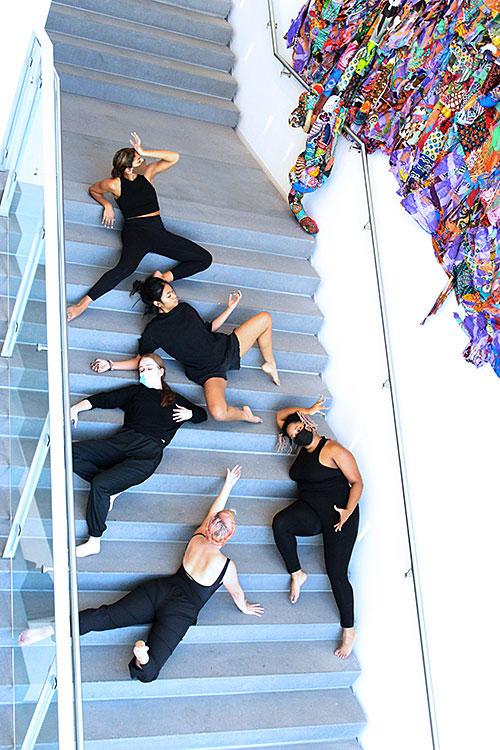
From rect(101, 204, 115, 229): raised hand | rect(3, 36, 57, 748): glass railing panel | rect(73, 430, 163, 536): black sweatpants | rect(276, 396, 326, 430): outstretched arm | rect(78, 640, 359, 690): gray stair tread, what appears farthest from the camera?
rect(101, 204, 115, 229): raised hand

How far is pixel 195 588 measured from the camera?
13.1 ft

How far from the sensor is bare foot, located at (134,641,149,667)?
366 cm

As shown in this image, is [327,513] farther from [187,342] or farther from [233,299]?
[233,299]

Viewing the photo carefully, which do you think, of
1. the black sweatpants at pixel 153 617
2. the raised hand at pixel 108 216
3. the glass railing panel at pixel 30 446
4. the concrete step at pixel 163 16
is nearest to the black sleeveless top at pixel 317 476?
the black sweatpants at pixel 153 617

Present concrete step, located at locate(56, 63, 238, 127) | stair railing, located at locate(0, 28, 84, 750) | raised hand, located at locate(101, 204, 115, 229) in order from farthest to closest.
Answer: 1. concrete step, located at locate(56, 63, 238, 127)
2. raised hand, located at locate(101, 204, 115, 229)
3. stair railing, located at locate(0, 28, 84, 750)

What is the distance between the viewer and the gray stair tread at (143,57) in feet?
20.1

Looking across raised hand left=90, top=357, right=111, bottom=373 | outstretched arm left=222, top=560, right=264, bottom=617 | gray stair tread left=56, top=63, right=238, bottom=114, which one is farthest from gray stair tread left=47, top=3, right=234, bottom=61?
outstretched arm left=222, top=560, right=264, bottom=617

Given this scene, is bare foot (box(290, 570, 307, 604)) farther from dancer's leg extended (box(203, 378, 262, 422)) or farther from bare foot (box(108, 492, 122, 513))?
bare foot (box(108, 492, 122, 513))

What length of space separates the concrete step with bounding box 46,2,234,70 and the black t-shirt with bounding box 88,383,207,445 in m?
3.50

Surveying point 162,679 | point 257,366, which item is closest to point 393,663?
point 162,679

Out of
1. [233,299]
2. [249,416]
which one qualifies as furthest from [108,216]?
[249,416]

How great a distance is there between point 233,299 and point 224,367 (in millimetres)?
560

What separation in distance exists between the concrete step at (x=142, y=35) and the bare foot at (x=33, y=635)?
4.94 meters

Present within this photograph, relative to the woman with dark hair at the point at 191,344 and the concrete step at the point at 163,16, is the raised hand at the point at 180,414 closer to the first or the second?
the woman with dark hair at the point at 191,344
